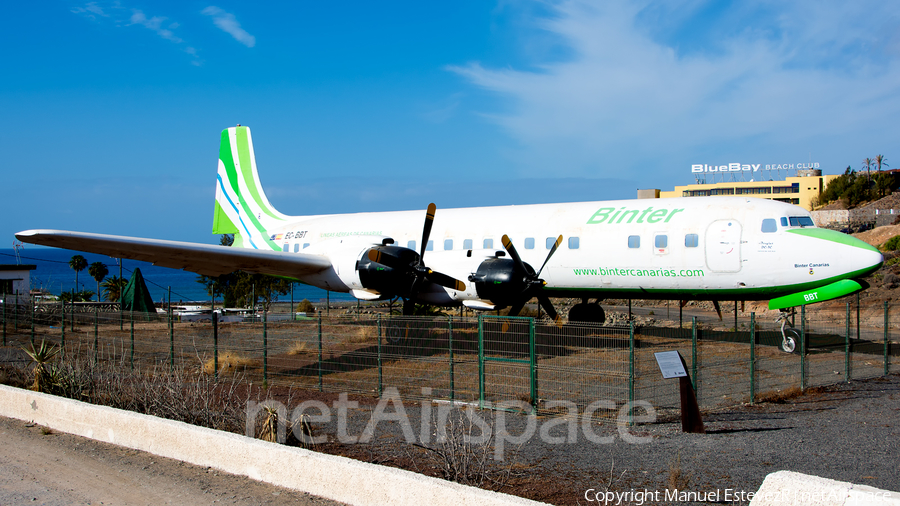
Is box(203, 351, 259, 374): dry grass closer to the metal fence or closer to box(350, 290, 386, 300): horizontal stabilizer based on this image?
the metal fence

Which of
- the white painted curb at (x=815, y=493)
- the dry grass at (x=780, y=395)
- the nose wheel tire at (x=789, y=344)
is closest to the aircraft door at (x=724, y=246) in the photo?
the nose wheel tire at (x=789, y=344)

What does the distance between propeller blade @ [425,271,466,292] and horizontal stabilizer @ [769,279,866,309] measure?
688 centimetres

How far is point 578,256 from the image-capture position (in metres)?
16.1

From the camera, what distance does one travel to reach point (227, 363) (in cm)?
1330

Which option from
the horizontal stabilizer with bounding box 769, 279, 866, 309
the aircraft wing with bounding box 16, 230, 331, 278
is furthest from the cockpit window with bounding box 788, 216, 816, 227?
the aircraft wing with bounding box 16, 230, 331, 278

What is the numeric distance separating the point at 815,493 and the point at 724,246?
36.0ft

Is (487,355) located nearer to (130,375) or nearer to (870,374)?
(130,375)

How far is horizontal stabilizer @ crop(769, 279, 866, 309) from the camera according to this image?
13.0 m

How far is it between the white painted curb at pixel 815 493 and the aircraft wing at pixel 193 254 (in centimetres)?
1391

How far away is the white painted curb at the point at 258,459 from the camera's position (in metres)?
5.36

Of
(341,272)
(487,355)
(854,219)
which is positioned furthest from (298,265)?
(854,219)

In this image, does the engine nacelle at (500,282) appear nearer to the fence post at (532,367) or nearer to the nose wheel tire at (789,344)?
the fence post at (532,367)

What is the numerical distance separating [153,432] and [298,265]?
10.4m

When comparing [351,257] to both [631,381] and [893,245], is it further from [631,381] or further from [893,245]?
[893,245]
